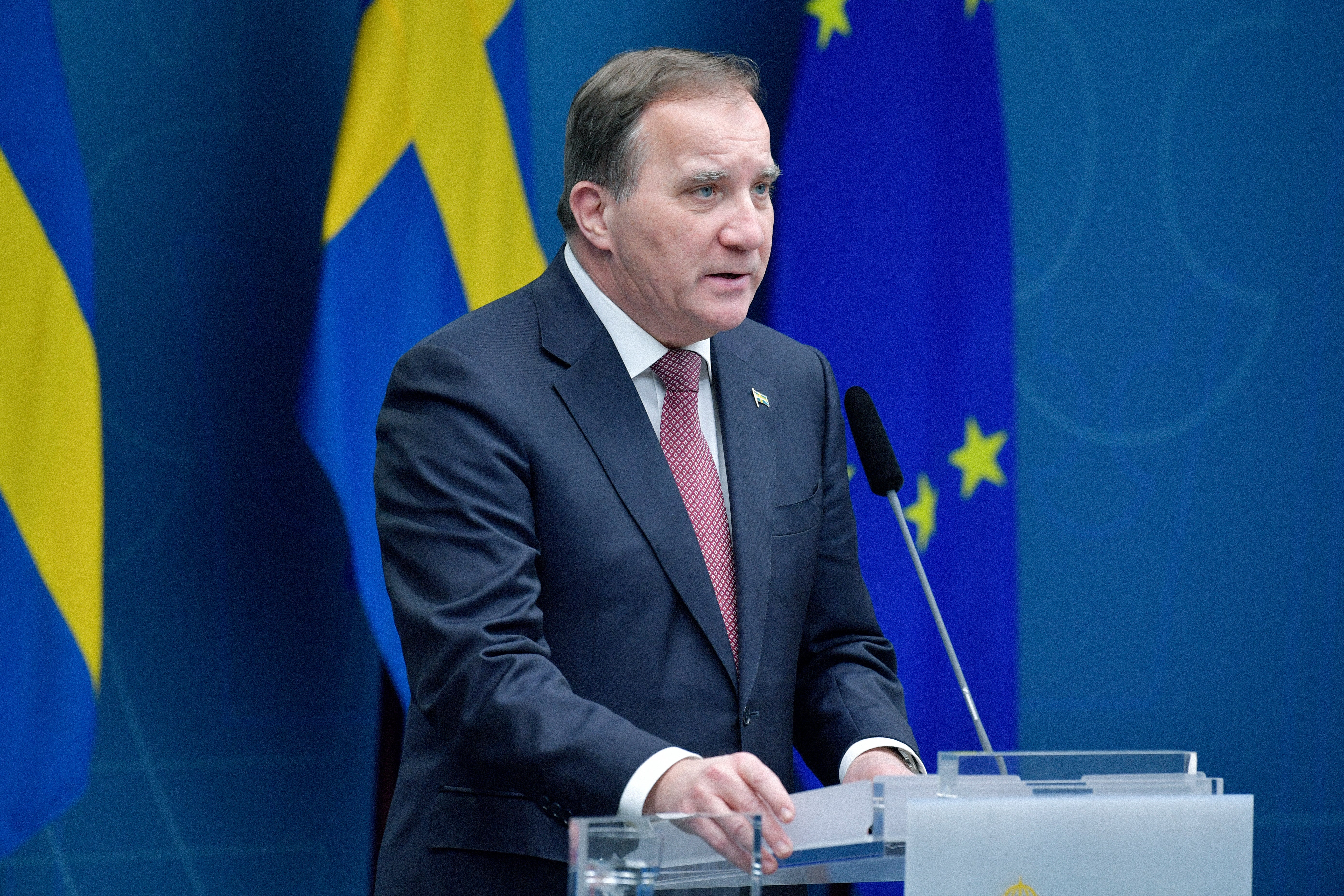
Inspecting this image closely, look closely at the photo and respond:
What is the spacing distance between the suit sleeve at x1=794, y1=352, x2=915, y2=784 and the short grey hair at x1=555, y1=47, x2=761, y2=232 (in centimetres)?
51

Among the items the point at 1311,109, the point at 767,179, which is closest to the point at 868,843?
the point at 767,179

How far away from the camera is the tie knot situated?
2.05 m

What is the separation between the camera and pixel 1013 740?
3.42 m

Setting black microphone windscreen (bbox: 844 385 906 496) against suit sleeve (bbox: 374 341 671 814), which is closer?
suit sleeve (bbox: 374 341 671 814)

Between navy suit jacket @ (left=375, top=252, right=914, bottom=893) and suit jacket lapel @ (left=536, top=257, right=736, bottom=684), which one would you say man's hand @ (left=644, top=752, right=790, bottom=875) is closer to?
navy suit jacket @ (left=375, top=252, right=914, bottom=893)

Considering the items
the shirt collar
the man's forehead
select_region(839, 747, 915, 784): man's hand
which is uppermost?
the man's forehead

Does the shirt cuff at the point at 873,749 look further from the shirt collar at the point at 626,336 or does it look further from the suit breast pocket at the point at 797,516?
the shirt collar at the point at 626,336

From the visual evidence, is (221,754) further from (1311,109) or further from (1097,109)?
(1311,109)

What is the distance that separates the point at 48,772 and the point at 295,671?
564 millimetres

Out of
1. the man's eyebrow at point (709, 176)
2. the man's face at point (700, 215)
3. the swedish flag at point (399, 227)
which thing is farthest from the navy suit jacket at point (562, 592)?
the swedish flag at point (399, 227)

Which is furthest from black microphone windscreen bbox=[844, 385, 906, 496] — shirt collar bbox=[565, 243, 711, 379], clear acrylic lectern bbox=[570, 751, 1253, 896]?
clear acrylic lectern bbox=[570, 751, 1253, 896]

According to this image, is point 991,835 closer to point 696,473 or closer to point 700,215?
point 696,473

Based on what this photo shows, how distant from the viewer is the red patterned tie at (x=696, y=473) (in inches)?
76.2

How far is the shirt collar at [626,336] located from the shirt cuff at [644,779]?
629 mm
